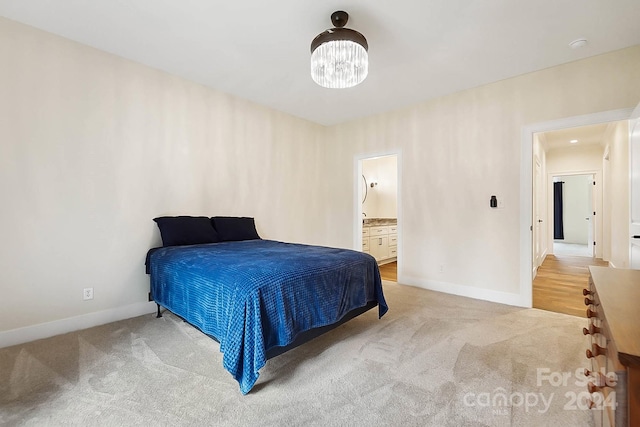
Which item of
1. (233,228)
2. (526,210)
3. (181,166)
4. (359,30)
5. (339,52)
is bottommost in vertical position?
(233,228)

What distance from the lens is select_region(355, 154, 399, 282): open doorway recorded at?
534 centimetres

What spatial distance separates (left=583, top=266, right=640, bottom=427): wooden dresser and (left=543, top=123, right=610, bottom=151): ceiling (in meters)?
4.61

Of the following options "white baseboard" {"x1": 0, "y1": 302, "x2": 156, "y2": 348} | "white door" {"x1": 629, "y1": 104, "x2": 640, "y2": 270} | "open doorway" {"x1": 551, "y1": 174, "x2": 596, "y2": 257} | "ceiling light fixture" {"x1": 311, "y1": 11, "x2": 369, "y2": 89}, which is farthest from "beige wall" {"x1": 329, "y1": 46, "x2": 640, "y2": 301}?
"open doorway" {"x1": 551, "y1": 174, "x2": 596, "y2": 257}

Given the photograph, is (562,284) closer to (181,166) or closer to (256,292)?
(256,292)

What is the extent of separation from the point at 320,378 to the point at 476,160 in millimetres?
3059

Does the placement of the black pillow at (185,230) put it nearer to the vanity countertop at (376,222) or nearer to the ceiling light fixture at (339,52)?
the ceiling light fixture at (339,52)

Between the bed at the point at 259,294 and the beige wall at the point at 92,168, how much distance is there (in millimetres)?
513

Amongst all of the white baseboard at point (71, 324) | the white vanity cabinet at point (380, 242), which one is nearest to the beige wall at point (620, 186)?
the white vanity cabinet at point (380, 242)

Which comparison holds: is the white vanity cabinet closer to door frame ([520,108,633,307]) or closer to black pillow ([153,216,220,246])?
door frame ([520,108,633,307])

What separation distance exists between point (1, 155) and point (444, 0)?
3572 millimetres

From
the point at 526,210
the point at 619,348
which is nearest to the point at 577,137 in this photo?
the point at 526,210

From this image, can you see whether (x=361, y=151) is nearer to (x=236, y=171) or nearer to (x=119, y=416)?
(x=236, y=171)

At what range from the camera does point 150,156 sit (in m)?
3.01

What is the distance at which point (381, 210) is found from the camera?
21.8 feet
